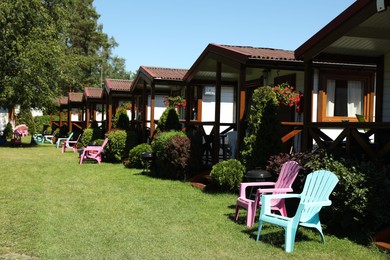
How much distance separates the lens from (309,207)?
16.9ft

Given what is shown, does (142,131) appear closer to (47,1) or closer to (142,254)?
(142,254)

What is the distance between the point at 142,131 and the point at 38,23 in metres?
12.0

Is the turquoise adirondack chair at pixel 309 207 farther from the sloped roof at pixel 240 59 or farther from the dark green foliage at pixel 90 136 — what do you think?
the dark green foliage at pixel 90 136

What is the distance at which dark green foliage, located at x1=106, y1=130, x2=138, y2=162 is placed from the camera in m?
15.1

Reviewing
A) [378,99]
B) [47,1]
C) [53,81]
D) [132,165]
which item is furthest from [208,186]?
[47,1]

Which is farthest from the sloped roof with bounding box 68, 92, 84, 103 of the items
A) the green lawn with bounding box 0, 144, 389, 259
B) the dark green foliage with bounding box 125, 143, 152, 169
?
the green lawn with bounding box 0, 144, 389, 259

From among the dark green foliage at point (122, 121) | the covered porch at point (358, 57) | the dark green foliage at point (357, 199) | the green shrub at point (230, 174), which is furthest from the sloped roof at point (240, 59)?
the dark green foliage at point (122, 121)

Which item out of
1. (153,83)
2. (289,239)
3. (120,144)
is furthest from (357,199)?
(120,144)

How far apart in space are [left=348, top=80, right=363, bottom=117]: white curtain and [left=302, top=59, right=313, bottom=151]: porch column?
3979 mm

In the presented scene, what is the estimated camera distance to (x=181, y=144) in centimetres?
1038

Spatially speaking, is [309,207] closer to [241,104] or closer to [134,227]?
[134,227]

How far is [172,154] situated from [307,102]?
4.41m

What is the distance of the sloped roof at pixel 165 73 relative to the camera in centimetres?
1365

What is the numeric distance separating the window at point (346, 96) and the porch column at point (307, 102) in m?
3.48
